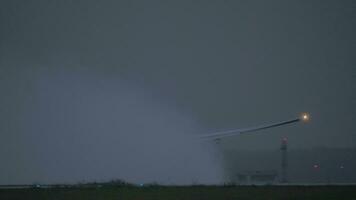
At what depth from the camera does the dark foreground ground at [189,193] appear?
20.1m

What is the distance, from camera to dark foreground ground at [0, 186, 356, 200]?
20.1 meters

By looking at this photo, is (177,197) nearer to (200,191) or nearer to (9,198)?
(200,191)

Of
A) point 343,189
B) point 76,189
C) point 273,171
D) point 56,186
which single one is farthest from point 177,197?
point 273,171

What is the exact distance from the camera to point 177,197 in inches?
797

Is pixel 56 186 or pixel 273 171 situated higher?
pixel 273 171

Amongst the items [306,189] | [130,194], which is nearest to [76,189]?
[130,194]

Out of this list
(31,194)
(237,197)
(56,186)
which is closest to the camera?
(237,197)

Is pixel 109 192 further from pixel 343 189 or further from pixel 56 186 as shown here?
pixel 343 189

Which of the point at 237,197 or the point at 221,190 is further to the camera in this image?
the point at 221,190

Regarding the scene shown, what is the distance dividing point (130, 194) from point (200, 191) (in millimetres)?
3768

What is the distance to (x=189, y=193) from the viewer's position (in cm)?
2116

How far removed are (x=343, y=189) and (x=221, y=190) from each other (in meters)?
6.66

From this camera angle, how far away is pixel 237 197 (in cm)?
1991

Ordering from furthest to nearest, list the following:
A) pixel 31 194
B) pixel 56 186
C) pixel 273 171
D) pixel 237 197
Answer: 1. pixel 273 171
2. pixel 56 186
3. pixel 31 194
4. pixel 237 197
